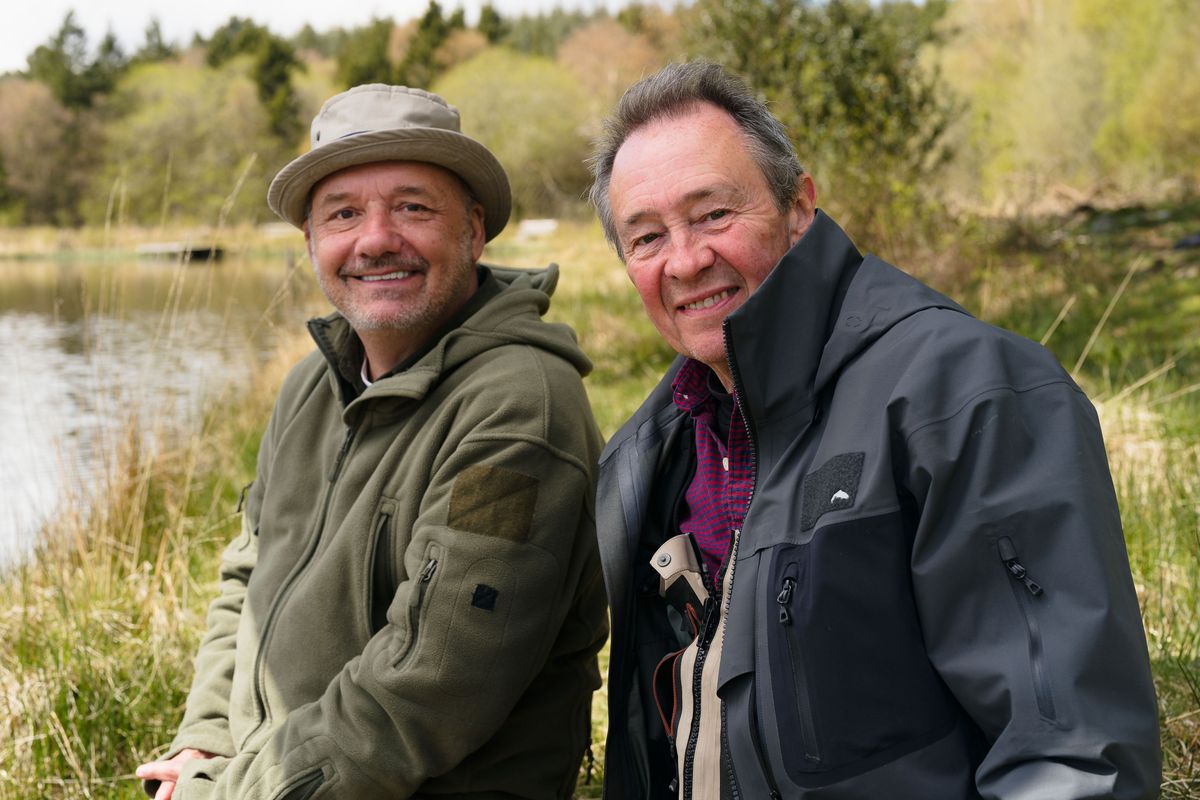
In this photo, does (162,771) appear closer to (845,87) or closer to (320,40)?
(845,87)

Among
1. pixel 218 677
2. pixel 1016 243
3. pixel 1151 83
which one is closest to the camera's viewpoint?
pixel 218 677

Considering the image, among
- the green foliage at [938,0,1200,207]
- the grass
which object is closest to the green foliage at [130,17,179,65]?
the green foliage at [938,0,1200,207]

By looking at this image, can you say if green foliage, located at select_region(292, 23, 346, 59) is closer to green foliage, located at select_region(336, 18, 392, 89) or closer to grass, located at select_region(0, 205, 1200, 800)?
green foliage, located at select_region(336, 18, 392, 89)

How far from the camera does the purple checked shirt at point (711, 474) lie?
1.88 m

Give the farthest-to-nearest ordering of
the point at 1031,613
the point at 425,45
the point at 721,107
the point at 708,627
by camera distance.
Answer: the point at 425,45 → the point at 721,107 → the point at 708,627 → the point at 1031,613

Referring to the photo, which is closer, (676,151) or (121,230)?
(676,151)

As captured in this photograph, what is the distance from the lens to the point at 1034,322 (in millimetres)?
7273

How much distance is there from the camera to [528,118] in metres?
38.4

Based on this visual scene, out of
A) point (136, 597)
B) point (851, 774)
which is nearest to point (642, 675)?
point (851, 774)

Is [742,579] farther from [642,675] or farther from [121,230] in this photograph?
[121,230]

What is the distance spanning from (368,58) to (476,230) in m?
60.0

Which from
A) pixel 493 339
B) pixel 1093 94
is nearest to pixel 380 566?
pixel 493 339

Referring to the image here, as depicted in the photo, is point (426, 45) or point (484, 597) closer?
point (484, 597)

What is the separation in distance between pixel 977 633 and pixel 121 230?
3.98 m
